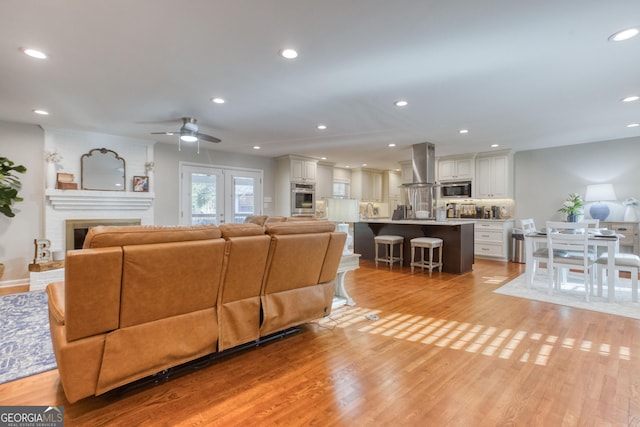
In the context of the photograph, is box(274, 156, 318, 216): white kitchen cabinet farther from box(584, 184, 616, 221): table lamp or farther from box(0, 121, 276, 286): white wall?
box(584, 184, 616, 221): table lamp

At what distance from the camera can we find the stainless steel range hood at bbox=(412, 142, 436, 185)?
6062mm

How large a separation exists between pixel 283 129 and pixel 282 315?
3325mm

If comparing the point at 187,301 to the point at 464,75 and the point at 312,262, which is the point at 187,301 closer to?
the point at 312,262

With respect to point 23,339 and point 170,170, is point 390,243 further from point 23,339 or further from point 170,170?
point 23,339

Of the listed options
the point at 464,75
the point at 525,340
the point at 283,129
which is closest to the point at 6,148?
the point at 283,129

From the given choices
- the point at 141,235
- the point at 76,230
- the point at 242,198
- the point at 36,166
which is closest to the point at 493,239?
the point at 242,198

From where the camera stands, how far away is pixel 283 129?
5.05m

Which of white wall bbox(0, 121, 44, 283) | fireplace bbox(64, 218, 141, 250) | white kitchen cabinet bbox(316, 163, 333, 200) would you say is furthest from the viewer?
white kitchen cabinet bbox(316, 163, 333, 200)

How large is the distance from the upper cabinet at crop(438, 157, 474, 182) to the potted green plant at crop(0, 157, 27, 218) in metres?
8.10

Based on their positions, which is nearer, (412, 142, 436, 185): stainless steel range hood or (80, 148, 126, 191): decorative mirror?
(80, 148, 126, 191): decorative mirror

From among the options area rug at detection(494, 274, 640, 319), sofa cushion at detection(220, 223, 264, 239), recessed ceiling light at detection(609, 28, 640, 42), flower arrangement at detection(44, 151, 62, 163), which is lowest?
area rug at detection(494, 274, 640, 319)

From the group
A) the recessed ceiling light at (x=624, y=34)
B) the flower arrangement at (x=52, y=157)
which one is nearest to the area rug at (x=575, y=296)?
the recessed ceiling light at (x=624, y=34)

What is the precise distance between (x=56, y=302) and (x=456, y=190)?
24.6 feet

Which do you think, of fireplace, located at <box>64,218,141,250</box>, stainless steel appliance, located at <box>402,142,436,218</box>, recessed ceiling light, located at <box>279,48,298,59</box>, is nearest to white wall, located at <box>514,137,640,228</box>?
stainless steel appliance, located at <box>402,142,436,218</box>
